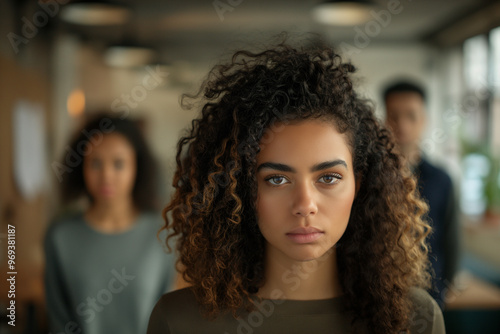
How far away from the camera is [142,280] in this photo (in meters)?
2.15

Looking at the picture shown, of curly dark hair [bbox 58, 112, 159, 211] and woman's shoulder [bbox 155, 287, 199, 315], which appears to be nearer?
woman's shoulder [bbox 155, 287, 199, 315]

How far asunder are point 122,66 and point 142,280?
4.60 meters

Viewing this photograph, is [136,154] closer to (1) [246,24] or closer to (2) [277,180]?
(2) [277,180]

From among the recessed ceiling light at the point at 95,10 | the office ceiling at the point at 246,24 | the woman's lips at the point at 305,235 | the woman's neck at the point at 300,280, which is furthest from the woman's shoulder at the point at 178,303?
the office ceiling at the point at 246,24

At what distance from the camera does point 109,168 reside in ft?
7.36

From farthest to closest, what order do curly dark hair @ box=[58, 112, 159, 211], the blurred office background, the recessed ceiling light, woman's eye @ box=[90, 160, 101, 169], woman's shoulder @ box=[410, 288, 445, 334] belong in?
1. the blurred office background
2. the recessed ceiling light
3. curly dark hair @ box=[58, 112, 159, 211]
4. woman's eye @ box=[90, 160, 101, 169]
5. woman's shoulder @ box=[410, 288, 445, 334]

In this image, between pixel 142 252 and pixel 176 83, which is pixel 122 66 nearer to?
pixel 176 83

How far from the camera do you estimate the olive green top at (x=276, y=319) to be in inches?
43.3

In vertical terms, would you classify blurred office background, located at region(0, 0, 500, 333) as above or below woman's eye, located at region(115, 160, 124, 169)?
above

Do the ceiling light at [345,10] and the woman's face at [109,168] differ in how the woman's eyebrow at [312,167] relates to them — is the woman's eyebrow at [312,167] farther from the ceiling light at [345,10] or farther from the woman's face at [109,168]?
the ceiling light at [345,10]

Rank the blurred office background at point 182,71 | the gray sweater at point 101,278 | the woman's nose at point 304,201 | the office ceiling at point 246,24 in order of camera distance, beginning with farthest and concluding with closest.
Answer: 1. the office ceiling at point 246,24
2. the blurred office background at point 182,71
3. the gray sweater at point 101,278
4. the woman's nose at point 304,201

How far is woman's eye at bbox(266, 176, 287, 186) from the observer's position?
104 cm

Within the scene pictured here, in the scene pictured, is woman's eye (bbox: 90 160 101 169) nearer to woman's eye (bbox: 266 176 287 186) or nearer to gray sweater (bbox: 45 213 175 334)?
gray sweater (bbox: 45 213 175 334)

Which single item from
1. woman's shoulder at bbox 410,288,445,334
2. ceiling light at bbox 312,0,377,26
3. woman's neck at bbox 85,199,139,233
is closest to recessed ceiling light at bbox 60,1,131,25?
ceiling light at bbox 312,0,377,26
